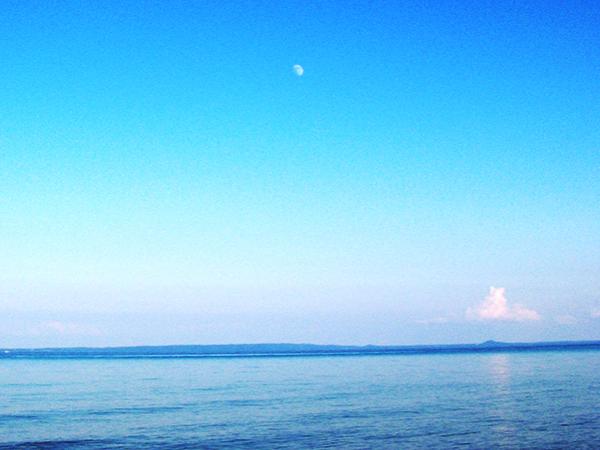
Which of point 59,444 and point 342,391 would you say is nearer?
point 59,444

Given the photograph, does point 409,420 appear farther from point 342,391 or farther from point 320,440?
point 342,391

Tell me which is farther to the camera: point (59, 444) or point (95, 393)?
point (95, 393)

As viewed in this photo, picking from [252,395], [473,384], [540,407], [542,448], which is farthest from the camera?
[473,384]

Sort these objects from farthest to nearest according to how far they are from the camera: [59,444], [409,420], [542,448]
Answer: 1. [409,420]
2. [59,444]
3. [542,448]

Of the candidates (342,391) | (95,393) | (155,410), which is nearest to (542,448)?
(155,410)

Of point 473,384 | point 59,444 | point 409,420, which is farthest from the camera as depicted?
point 473,384

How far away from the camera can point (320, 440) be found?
2956cm

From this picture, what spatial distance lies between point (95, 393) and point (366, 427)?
3080 cm

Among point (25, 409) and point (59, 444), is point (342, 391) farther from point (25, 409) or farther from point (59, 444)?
point (59, 444)

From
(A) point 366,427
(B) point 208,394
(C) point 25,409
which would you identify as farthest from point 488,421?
(C) point 25,409

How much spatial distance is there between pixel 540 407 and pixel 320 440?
59.9ft

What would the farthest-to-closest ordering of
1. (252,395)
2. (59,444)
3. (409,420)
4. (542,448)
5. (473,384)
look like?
(473,384) < (252,395) < (409,420) < (59,444) < (542,448)

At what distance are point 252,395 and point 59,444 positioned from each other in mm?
23794

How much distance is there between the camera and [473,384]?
61125 millimetres
